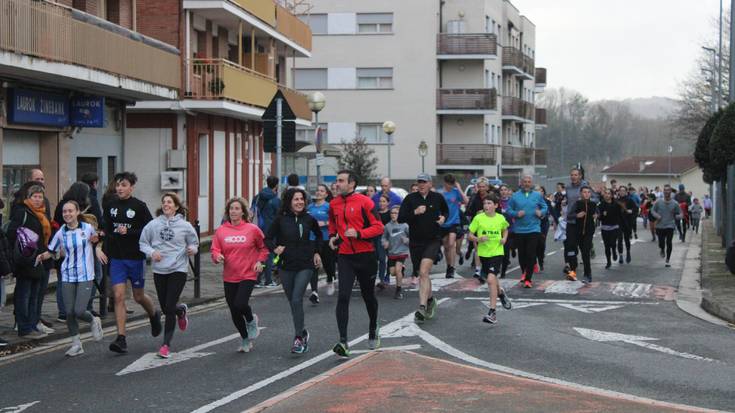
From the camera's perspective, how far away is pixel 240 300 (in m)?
11.5

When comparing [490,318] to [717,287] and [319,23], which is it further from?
[319,23]

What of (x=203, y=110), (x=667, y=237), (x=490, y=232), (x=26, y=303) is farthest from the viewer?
(x=203, y=110)

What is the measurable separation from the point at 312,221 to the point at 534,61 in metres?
75.1

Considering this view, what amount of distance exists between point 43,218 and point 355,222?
3.79 meters

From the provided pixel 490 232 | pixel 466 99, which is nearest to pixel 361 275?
pixel 490 232

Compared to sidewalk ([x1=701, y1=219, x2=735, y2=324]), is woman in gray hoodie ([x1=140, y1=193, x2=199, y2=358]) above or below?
above

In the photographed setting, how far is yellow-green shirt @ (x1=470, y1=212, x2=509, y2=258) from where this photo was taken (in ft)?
48.4

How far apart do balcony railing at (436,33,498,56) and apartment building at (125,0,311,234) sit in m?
26.2

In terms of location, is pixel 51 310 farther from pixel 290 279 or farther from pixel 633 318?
pixel 633 318

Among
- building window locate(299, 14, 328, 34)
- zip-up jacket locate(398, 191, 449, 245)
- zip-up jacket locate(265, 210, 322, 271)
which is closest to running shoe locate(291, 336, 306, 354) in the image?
zip-up jacket locate(265, 210, 322, 271)

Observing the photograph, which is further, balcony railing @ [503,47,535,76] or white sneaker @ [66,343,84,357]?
balcony railing @ [503,47,535,76]

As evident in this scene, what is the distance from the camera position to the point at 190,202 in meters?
30.3

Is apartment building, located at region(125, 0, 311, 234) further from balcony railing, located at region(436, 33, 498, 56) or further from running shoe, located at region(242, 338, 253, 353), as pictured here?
balcony railing, located at region(436, 33, 498, 56)

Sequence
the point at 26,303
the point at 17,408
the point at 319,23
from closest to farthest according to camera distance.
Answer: the point at 17,408 < the point at 26,303 < the point at 319,23
